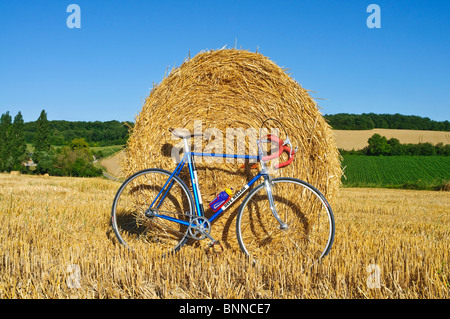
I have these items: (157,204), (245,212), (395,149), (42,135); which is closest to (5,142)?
(42,135)

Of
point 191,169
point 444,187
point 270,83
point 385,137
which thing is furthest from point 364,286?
point 385,137

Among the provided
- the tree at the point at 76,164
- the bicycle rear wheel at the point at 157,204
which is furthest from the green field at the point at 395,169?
the tree at the point at 76,164

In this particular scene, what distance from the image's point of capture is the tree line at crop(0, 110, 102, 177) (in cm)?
3781

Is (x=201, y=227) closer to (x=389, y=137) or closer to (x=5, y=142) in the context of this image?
(x=389, y=137)

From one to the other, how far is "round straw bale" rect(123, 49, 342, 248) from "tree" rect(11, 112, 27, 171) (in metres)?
48.0

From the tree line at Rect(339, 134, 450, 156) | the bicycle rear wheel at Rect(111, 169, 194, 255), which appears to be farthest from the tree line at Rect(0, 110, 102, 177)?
the bicycle rear wheel at Rect(111, 169, 194, 255)

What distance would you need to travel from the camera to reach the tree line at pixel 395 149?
41.8m

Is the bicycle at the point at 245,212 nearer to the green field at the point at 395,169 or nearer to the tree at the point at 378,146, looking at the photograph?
the green field at the point at 395,169

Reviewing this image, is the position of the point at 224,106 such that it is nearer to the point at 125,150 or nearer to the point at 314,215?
the point at 125,150

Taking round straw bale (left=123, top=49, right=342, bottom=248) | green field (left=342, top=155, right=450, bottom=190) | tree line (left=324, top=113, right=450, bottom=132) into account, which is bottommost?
green field (left=342, top=155, right=450, bottom=190)

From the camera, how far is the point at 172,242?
4.53 m

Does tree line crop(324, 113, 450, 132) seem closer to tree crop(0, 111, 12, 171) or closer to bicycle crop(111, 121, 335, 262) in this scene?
tree crop(0, 111, 12, 171)

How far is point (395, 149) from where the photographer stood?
143 ft
